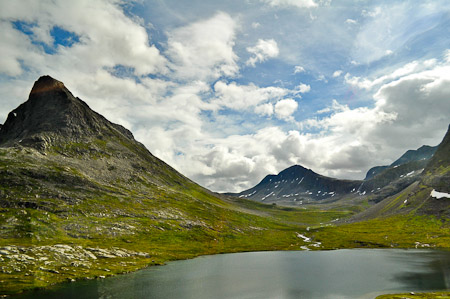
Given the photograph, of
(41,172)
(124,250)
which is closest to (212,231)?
(124,250)

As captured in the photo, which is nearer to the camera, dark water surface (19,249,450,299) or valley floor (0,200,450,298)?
dark water surface (19,249,450,299)

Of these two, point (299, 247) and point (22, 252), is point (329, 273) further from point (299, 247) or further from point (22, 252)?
point (22, 252)

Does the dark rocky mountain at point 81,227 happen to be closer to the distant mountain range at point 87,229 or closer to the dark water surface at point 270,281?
the distant mountain range at point 87,229

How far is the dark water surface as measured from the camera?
62.7 meters

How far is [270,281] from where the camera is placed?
76.2 m

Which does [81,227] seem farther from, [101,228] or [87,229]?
[101,228]

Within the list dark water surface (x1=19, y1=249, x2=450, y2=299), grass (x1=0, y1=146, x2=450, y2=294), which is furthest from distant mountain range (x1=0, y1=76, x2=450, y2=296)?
dark water surface (x1=19, y1=249, x2=450, y2=299)

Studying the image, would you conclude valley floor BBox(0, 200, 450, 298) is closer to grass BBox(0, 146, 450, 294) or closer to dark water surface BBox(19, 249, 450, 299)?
grass BBox(0, 146, 450, 294)

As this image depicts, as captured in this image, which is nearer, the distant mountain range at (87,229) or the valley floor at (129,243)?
the valley floor at (129,243)

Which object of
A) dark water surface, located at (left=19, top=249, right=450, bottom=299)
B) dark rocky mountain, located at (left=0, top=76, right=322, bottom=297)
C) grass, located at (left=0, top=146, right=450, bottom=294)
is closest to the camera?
dark water surface, located at (left=19, top=249, right=450, bottom=299)

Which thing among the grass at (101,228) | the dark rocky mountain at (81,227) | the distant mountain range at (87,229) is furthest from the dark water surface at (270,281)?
the distant mountain range at (87,229)

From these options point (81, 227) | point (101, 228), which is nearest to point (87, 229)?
point (81, 227)

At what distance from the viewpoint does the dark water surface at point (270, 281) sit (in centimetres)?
6272

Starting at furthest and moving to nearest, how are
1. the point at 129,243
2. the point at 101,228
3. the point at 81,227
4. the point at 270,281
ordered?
the point at 101,228 < the point at 81,227 < the point at 129,243 < the point at 270,281
